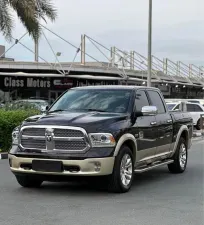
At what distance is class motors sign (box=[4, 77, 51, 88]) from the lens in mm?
42338

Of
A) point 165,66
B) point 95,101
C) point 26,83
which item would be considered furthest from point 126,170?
point 165,66

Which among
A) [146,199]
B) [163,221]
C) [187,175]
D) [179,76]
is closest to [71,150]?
[146,199]

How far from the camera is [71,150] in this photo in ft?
24.9

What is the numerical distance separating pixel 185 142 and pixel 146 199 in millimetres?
3726

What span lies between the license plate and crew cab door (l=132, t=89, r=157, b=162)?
5.05ft

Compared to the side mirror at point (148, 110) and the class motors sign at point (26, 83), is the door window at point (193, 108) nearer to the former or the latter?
the class motors sign at point (26, 83)

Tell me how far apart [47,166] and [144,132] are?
2051mm

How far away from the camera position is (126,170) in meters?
8.14

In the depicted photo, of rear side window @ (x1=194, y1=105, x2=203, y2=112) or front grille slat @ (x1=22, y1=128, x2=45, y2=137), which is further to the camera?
rear side window @ (x1=194, y1=105, x2=203, y2=112)

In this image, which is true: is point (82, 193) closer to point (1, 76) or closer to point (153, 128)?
point (153, 128)

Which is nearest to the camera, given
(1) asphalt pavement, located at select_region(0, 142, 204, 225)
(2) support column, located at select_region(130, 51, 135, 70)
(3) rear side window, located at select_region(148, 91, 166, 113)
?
(1) asphalt pavement, located at select_region(0, 142, 204, 225)

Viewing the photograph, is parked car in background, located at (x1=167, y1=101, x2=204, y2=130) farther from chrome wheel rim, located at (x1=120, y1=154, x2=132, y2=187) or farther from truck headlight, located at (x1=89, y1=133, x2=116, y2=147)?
truck headlight, located at (x1=89, y1=133, x2=116, y2=147)

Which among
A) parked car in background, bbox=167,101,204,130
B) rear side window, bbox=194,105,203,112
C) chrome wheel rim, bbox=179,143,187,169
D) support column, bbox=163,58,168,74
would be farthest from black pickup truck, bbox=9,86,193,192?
support column, bbox=163,58,168,74

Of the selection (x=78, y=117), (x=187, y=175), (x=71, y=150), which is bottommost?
(x=187, y=175)
